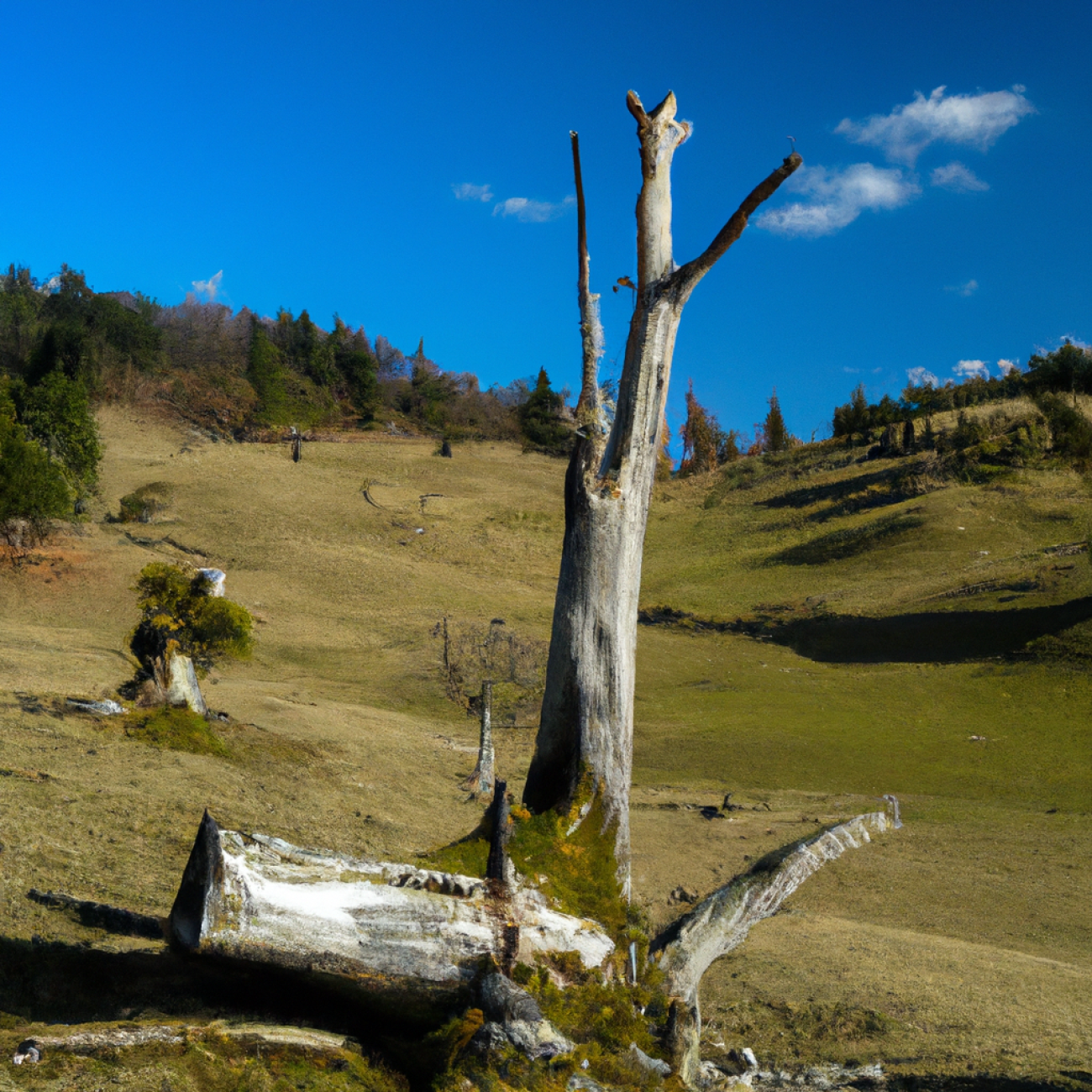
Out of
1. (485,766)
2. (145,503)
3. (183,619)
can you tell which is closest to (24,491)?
(145,503)

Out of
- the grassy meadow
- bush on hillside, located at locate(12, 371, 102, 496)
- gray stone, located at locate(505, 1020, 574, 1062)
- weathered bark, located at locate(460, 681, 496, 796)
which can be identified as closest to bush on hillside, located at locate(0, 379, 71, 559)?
the grassy meadow

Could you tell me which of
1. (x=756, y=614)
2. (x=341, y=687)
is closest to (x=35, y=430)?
(x=341, y=687)

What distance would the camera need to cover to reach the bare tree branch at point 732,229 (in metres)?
5.59

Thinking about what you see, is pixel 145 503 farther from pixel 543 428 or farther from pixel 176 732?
pixel 543 428

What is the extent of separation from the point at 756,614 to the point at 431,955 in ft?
82.3

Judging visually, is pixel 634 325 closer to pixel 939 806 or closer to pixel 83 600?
pixel 939 806

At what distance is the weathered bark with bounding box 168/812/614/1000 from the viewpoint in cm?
377

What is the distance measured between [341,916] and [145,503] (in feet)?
106

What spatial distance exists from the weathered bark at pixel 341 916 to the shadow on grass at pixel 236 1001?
9cm

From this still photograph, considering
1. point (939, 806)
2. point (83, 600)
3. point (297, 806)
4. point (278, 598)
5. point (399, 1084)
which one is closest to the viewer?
point (399, 1084)

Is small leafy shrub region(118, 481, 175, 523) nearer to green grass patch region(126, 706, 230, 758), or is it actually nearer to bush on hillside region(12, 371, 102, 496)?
bush on hillside region(12, 371, 102, 496)

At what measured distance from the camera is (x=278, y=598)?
26156 mm

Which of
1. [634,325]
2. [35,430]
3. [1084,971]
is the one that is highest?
[35,430]

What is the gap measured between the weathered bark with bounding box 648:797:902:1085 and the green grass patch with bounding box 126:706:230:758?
6.56m
